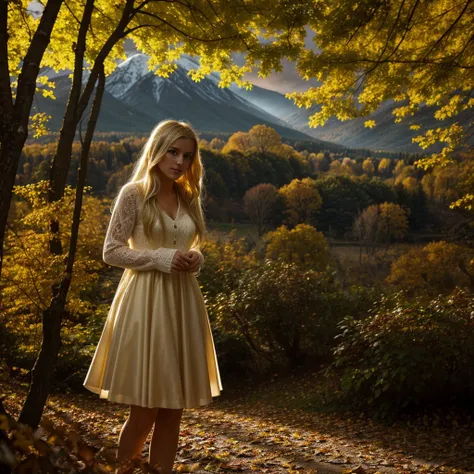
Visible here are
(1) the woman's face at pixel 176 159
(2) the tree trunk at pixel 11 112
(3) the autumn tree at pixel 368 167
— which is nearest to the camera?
(1) the woman's face at pixel 176 159

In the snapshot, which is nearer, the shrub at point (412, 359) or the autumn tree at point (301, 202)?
the shrub at point (412, 359)

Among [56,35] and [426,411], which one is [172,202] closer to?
[426,411]

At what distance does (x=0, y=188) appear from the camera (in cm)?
250

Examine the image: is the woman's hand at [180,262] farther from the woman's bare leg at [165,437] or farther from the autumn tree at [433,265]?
the autumn tree at [433,265]

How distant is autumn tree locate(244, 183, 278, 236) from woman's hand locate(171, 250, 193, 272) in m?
66.1

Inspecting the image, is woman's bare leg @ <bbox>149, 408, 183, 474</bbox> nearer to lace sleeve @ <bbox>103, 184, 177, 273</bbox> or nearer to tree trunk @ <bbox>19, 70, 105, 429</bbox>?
lace sleeve @ <bbox>103, 184, 177, 273</bbox>

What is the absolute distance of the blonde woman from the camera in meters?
2.15

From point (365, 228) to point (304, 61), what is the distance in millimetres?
61271

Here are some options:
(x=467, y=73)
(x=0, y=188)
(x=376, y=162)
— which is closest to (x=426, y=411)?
(x=467, y=73)

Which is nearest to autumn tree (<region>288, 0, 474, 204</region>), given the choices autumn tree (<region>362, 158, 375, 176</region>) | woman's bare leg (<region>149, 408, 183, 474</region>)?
woman's bare leg (<region>149, 408, 183, 474</region>)

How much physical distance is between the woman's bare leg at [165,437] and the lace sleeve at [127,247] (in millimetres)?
696

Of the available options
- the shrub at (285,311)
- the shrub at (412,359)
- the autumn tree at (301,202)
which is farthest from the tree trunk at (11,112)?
the autumn tree at (301,202)

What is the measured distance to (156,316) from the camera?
7.11 ft

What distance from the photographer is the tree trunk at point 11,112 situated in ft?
8.36
